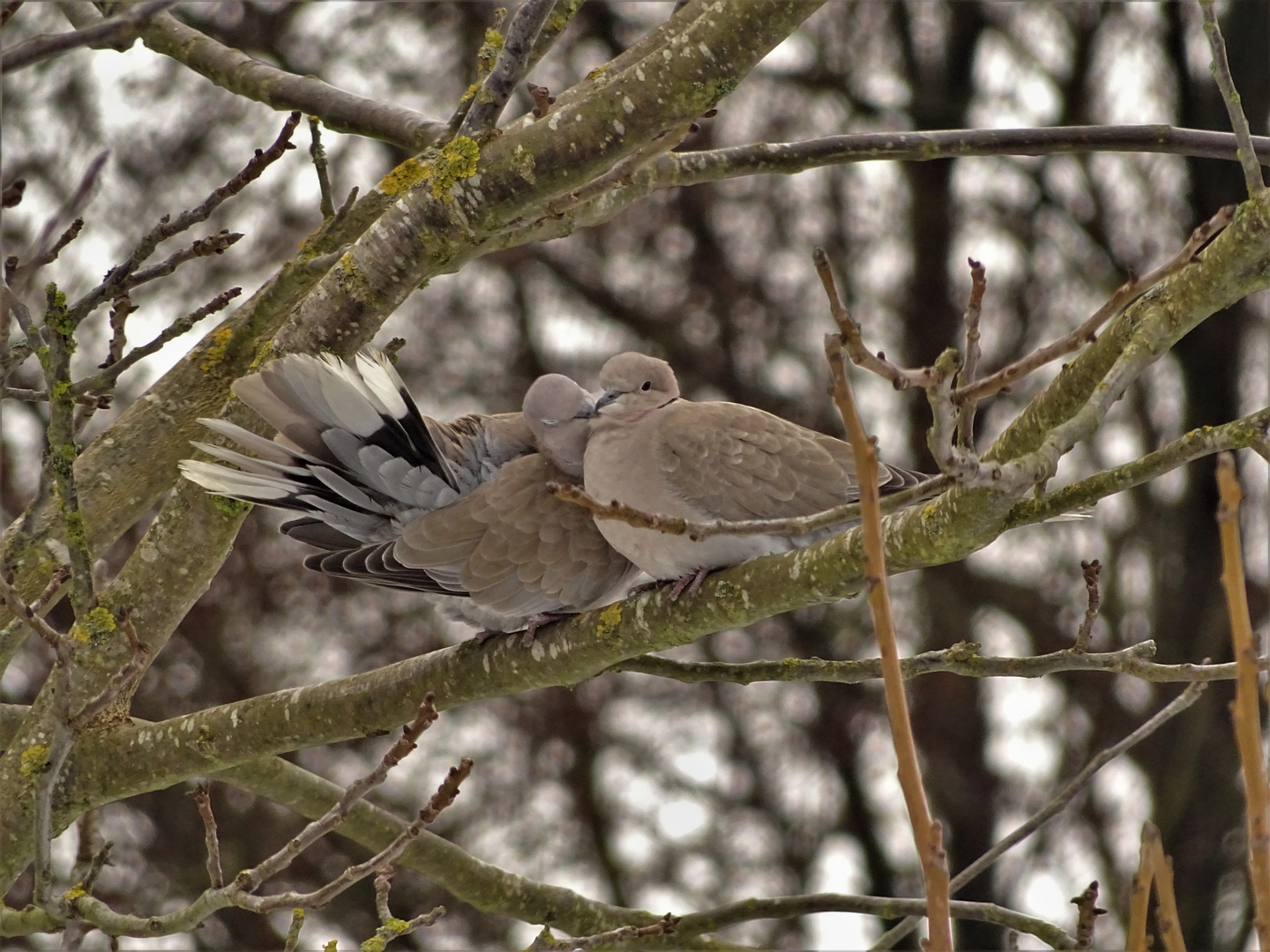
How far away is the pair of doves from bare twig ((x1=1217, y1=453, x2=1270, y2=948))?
5.35 feet

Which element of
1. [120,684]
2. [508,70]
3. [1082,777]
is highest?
[508,70]

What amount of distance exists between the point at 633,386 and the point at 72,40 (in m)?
2.21

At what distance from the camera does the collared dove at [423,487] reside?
9.48ft

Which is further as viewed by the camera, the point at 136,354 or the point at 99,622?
the point at 99,622

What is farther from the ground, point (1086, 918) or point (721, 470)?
→ point (721, 470)

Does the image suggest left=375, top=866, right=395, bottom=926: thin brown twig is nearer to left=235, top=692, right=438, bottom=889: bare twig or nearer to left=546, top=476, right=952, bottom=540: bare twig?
left=235, top=692, right=438, bottom=889: bare twig

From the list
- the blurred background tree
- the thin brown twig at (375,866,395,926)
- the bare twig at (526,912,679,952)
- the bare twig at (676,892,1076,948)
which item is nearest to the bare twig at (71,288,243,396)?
the thin brown twig at (375,866,395,926)

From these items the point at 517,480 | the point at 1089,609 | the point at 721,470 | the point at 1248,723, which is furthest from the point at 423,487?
the point at 1248,723

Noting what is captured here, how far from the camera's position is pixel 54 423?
7.86ft

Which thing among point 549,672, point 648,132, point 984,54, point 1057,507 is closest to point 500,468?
point 549,672

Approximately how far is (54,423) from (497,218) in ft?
2.83

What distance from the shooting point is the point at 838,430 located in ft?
28.2

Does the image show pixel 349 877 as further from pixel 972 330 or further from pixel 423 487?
pixel 972 330

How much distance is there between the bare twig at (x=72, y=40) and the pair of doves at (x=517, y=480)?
56.1 inches
